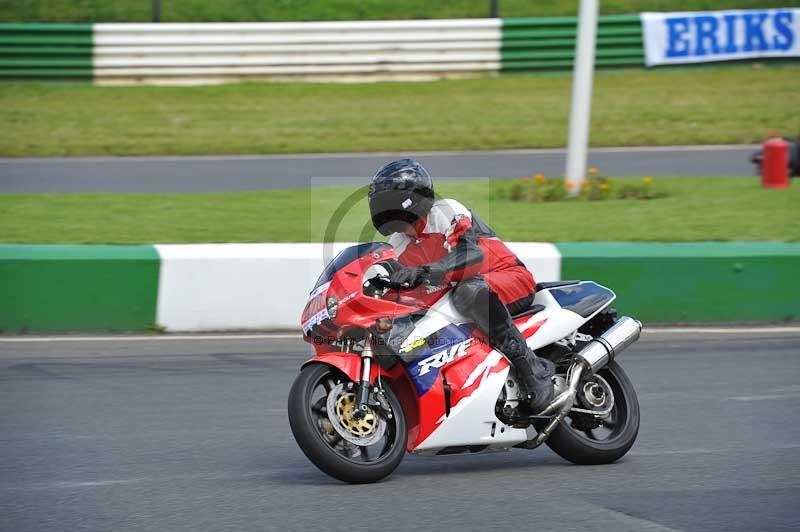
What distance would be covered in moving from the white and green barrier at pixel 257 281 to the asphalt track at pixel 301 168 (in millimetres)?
5746

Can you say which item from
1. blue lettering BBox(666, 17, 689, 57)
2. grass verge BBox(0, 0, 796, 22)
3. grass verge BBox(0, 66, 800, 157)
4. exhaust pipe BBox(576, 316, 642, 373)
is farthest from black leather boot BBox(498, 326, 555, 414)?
grass verge BBox(0, 0, 796, 22)

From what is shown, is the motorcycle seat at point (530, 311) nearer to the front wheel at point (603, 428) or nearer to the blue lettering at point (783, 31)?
the front wheel at point (603, 428)

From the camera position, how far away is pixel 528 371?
5930mm

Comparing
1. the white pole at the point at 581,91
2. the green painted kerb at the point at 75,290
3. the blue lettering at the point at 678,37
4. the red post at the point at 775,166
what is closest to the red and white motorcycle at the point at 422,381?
the green painted kerb at the point at 75,290

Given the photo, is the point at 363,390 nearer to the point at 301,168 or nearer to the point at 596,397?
the point at 596,397

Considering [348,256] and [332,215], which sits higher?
[348,256]

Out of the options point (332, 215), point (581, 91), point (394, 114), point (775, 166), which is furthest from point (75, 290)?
point (394, 114)

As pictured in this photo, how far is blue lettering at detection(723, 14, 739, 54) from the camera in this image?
22844 mm

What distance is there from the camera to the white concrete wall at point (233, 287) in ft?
31.0

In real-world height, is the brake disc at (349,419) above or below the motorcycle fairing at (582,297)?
below

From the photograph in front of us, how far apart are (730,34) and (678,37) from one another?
1012mm

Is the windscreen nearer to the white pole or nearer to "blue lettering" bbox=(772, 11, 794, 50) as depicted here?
the white pole

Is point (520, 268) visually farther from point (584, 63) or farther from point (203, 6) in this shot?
point (203, 6)

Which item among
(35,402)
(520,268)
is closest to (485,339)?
(520,268)
